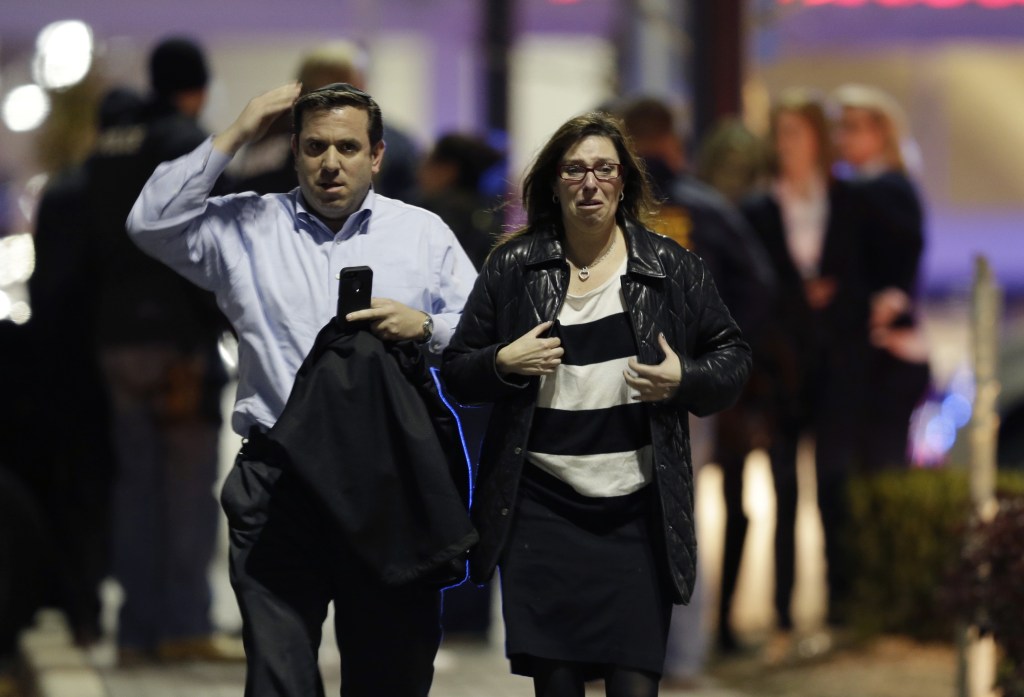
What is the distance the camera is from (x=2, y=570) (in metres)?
7.91

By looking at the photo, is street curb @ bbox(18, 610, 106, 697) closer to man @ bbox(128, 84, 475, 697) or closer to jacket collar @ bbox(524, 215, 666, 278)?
man @ bbox(128, 84, 475, 697)

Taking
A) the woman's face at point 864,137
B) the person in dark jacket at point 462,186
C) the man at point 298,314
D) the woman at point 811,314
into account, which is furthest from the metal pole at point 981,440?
the man at point 298,314

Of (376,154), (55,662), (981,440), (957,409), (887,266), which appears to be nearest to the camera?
(376,154)

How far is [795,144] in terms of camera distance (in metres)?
8.53

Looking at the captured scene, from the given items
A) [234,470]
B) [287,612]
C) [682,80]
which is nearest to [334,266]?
[234,470]

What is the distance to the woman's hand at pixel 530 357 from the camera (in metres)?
4.66

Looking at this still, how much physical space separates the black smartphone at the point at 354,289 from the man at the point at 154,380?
9.70 ft

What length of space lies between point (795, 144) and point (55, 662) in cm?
385

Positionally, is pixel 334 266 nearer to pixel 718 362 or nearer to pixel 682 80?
pixel 718 362

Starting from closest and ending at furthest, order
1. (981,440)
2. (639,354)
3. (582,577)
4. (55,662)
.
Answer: (639,354) < (582,577) < (981,440) < (55,662)

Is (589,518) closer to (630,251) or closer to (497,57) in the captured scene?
(630,251)

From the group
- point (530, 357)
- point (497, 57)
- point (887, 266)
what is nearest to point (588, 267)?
point (530, 357)

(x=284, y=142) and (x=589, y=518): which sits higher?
(x=284, y=142)

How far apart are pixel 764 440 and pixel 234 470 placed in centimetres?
378
